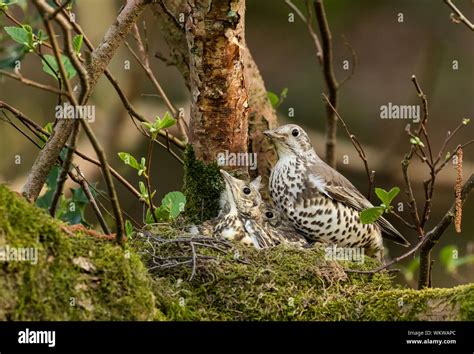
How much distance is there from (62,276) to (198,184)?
7.03ft

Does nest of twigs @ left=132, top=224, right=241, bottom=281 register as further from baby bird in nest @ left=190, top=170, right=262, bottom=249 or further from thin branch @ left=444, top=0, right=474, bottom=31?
thin branch @ left=444, top=0, right=474, bottom=31

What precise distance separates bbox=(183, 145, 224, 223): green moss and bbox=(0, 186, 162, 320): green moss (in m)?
1.80

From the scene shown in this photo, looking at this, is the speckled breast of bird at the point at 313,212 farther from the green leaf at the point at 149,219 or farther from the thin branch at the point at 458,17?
the thin branch at the point at 458,17

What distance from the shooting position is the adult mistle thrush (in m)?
6.29

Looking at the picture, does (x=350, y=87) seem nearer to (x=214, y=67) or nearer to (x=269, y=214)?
(x=269, y=214)

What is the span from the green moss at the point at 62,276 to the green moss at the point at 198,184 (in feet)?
5.91

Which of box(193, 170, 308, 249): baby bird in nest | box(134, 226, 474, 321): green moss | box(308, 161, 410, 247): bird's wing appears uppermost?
box(308, 161, 410, 247): bird's wing

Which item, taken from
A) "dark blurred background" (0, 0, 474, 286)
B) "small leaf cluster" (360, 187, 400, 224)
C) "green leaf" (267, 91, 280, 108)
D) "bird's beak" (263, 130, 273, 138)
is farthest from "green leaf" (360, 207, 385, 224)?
"dark blurred background" (0, 0, 474, 286)

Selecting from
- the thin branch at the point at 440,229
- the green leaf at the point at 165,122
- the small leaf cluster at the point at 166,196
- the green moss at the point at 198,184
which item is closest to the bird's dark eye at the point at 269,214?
the green moss at the point at 198,184

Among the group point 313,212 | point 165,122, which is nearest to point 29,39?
point 165,122

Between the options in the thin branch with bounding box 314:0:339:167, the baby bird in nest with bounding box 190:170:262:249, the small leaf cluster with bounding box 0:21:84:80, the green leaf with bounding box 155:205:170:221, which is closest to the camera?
the small leaf cluster with bounding box 0:21:84:80

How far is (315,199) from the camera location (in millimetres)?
6340

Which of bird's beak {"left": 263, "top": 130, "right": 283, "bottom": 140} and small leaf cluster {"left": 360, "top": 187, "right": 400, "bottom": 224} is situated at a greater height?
bird's beak {"left": 263, "top": 130, "right": 283, "bottom": 140}

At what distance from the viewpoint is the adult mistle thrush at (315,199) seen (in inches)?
247
